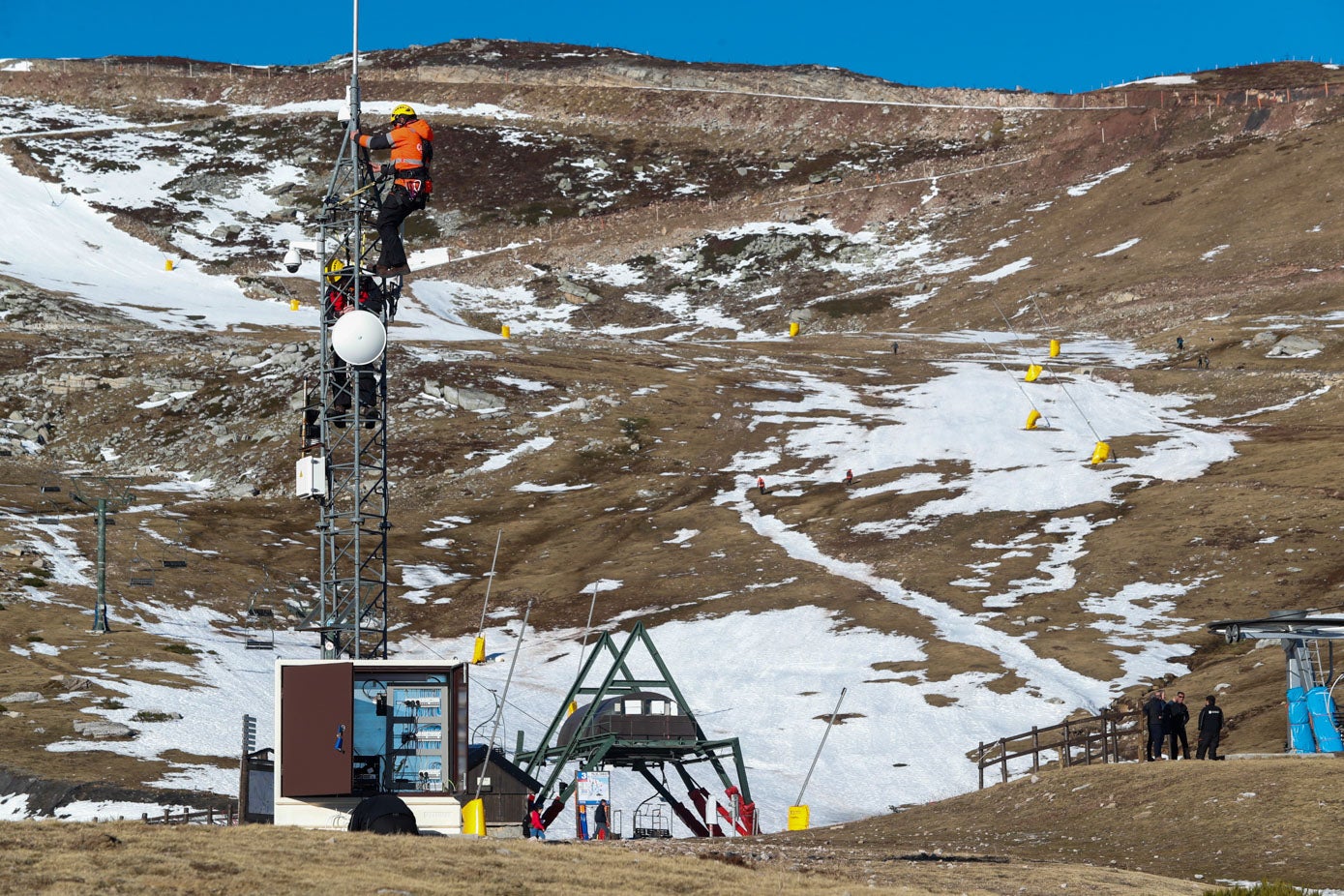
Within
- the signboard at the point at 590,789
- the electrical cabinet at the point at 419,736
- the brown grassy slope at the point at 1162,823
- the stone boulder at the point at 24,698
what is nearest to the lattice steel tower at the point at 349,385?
the electrical cabinet at the point at 419,736

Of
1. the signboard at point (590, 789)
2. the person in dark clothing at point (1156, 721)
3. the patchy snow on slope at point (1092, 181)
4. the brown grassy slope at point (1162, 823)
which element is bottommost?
the brown grassy slope at point (1162, 823)

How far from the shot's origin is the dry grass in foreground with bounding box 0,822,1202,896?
1553 centimetres

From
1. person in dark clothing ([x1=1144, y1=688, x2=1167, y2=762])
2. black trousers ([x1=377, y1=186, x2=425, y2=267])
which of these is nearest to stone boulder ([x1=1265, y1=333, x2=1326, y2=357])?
person in dark clothing ([x1=1144, y1=688, x2=1167, y2=762])

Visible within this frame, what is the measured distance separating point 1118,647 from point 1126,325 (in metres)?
64.3

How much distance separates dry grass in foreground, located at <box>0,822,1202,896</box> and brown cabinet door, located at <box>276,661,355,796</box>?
1840mm

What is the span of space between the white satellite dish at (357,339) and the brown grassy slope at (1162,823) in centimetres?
1043

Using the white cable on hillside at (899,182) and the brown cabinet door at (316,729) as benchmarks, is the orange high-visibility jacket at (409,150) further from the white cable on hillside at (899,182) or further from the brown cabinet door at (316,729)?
the white cable on hillside at (899,182)

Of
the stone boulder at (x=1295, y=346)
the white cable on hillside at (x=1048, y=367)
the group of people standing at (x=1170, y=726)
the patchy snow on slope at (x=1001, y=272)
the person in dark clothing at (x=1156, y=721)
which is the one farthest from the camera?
the patchy snow on slope at (x=1001, y=272)

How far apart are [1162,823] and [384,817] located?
1446cm

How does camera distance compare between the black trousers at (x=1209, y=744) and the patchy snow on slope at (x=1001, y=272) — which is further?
the patchy snow on slope at (x=1001, y=272)

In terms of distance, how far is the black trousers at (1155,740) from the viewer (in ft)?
105

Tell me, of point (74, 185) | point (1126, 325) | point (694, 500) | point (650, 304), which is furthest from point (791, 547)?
point (74, 185)

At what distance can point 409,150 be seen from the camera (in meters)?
26.8

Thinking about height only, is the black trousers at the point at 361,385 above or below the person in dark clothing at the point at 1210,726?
above
